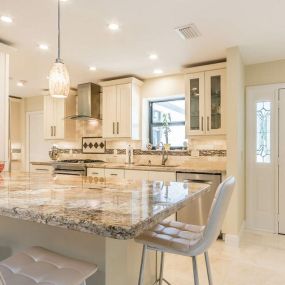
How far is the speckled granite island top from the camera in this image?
83 centimetres

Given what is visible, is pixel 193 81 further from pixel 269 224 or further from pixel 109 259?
pixel 109 259

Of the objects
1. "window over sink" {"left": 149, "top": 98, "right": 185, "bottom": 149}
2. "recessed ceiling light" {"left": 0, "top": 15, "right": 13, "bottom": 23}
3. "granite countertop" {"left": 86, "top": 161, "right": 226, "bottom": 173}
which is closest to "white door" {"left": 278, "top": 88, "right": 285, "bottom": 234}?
"granite countertop" {"left": 86, "top": 161, "right": 226, "bottom": 173}

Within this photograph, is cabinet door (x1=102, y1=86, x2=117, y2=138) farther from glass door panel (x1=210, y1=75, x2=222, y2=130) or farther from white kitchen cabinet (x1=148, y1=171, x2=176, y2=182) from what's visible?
glass door panel (x1=210, y1=75, x2=222, y2=130)

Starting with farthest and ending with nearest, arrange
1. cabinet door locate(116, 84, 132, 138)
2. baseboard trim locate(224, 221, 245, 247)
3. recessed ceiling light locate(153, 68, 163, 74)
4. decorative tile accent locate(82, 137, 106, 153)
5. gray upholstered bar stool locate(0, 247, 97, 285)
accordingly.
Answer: decorative tile accent locate(82, 137, 106, 153), cabinet door locate(116, 84, 132, 138), recessed ceiling light locate(153, 68, 163, 74), baseboard trim locate(224, 221, 245, 247), gray upholstered bar stool locate(0, 247, 97, 285)

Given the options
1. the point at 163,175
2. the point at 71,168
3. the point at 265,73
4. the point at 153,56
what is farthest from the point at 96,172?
the point at 265,73

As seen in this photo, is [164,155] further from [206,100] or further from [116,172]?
[206,100]

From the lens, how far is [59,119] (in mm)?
5242

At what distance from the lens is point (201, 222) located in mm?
3357

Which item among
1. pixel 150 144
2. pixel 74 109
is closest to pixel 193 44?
pixel 150 144

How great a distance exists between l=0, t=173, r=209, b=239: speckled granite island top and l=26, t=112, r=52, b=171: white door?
5.00 metres

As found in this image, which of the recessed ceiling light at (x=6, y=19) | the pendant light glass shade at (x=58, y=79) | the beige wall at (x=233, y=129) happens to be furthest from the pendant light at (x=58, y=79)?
the beige wall at (x=233, y=129)

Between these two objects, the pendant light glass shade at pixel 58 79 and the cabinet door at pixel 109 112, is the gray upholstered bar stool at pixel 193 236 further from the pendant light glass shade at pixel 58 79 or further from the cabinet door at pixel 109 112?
the cabinet door at pixel 109 112

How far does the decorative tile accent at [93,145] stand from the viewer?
5167 millimetres

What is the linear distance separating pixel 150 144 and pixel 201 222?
5.86 ft
